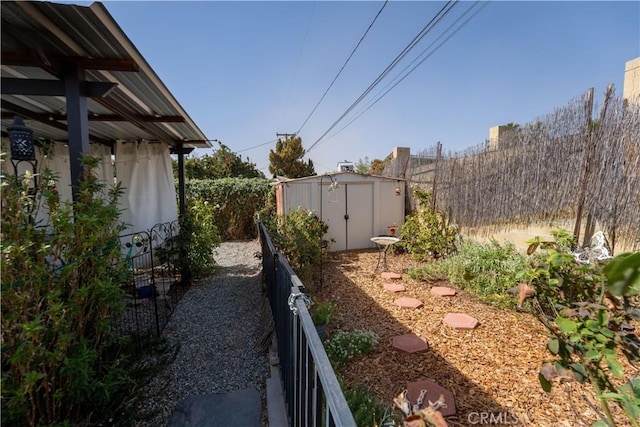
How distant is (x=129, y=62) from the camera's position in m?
2.27

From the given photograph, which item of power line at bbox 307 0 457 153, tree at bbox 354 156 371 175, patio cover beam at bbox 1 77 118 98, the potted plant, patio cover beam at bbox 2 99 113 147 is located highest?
power line at bbox 307 0 457 153

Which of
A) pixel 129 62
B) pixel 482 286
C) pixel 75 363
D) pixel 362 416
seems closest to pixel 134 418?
pixel 75 363

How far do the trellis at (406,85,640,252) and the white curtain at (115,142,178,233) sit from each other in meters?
6.38

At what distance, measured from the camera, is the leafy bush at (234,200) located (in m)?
10.8

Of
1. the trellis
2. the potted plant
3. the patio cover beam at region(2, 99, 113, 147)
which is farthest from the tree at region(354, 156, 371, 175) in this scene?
the potted plant

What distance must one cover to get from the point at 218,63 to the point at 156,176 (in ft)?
11.5

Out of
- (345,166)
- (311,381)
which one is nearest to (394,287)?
(311,381)

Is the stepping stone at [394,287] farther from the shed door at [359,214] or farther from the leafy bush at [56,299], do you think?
the leafy bush at [56,299]

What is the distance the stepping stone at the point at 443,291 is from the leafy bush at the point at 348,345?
1839 millimetres

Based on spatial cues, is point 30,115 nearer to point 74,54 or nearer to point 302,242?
point 74,54

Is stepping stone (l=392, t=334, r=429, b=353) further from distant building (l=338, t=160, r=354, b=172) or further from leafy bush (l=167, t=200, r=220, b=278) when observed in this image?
distant building (l=338, t=160, r=354, b=172)
